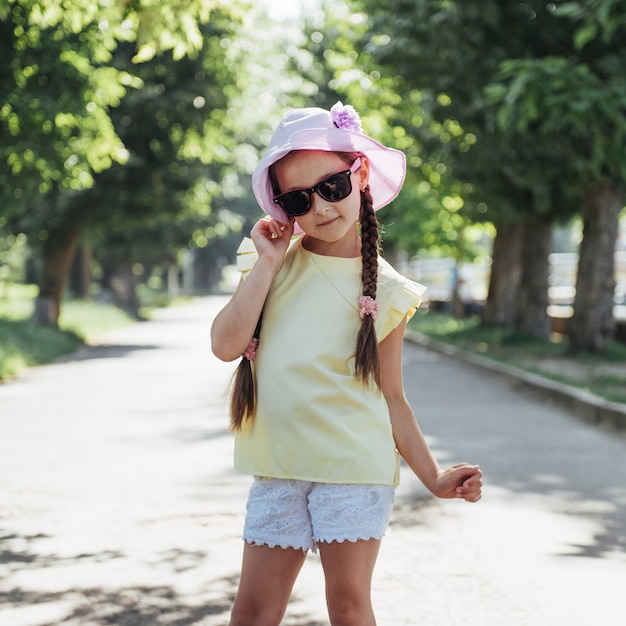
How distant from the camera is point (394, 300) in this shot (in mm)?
2918

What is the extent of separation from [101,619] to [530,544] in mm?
2327

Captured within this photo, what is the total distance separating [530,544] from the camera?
5758 mm

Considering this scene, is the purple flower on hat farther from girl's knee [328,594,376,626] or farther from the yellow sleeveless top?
girl's knee [328,594,376,626]

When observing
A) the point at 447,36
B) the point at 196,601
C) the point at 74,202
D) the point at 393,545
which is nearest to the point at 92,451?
the point at 393,545

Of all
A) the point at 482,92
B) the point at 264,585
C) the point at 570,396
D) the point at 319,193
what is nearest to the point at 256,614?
the point at 264,585

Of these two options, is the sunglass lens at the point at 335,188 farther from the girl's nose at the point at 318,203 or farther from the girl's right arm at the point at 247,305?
the girl's right arm at the point at 247,305

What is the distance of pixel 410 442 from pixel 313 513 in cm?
35

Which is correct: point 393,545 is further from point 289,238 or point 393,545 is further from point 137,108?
point 137,108

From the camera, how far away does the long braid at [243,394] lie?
2869 millimetres

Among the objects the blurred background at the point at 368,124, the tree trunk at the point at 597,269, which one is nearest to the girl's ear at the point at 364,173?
the blurred background at the point at 368,124

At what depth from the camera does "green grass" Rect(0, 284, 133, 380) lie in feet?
58.0

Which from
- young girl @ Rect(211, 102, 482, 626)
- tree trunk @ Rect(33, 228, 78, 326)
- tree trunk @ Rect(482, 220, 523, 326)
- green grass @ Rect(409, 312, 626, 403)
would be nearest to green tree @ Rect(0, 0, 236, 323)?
green grass @ Rect(409, 312, 626, 403)

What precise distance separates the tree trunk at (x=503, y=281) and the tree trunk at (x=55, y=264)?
32.1ft

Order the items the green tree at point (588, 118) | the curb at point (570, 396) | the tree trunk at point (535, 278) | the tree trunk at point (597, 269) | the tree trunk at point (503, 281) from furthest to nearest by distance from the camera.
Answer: the tree trunk at point (503, 281), the tree trunk at point (535, 278), the tree trunk at point (597, 269), the green tree at point (588, 118), the curb at point (570, 396)
